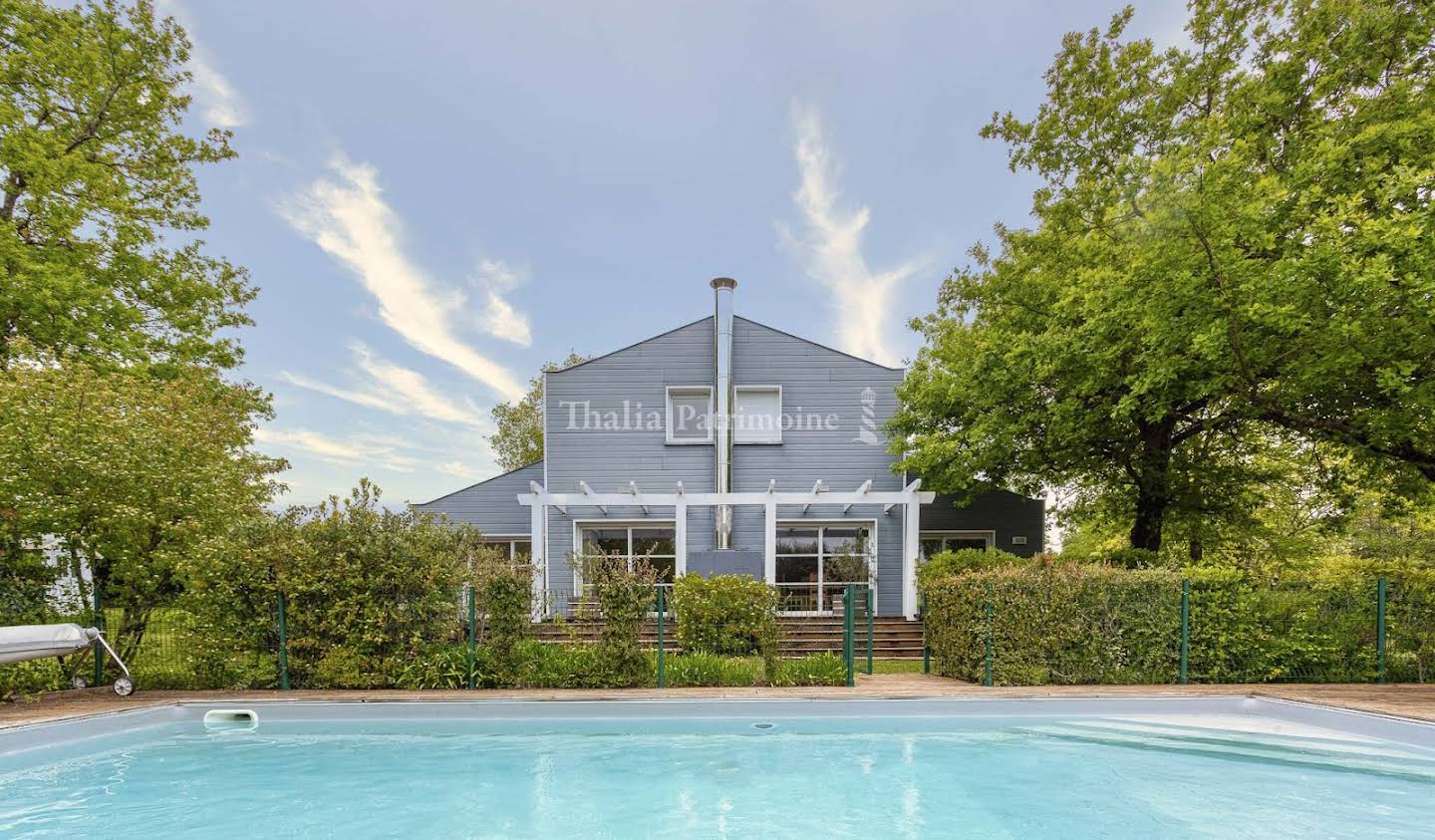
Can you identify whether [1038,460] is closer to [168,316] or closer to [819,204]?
[819,204]

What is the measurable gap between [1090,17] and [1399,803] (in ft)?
52.1

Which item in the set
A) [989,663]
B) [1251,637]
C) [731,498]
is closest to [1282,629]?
[1251,637]

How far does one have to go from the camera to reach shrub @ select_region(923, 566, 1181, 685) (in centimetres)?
877

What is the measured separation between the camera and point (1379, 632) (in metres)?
8.92

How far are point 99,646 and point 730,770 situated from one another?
9.57m

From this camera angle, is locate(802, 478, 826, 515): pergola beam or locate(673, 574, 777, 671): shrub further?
locate(802, 478, 826, 515): pergola beam

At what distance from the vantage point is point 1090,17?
13961 mm

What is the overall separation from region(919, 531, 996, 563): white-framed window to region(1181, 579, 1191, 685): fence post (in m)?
6.82

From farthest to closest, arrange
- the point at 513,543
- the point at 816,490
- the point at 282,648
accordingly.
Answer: the point at 513,543, the point at 816,490, the point at 282,648

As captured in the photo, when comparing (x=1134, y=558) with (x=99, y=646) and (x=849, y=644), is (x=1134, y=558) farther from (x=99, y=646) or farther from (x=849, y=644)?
(x=99, y=646)

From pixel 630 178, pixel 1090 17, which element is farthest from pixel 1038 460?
pixel 630 178

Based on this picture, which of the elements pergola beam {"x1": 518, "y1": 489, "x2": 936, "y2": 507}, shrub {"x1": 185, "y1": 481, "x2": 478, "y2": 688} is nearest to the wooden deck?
shrub {"x1": 185, "y1": 481, "x2": 478, "y2": 688}

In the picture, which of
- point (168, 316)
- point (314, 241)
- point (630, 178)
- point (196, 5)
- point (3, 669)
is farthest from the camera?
point (630, 178)

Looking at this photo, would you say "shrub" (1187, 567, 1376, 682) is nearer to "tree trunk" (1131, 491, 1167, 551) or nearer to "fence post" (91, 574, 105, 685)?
"tree trunk" (1131, 491, 1167, 551)
